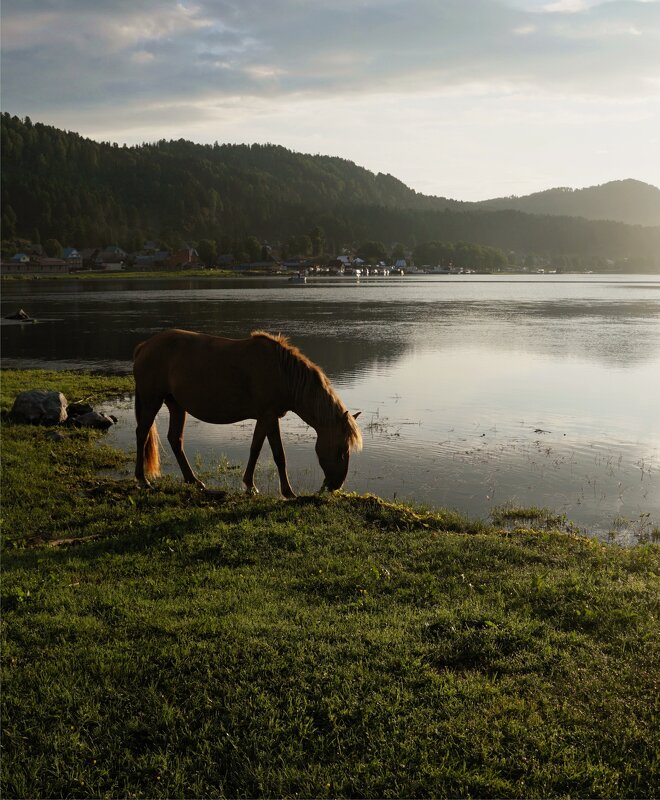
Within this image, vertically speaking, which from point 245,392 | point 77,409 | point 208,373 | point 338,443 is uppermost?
point 208,373

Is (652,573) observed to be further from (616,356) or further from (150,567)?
(616,356)

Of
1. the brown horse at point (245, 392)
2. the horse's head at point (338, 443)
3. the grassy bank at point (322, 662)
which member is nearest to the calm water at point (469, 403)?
the brown horse at point (245, 392)

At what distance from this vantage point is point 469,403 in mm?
19438

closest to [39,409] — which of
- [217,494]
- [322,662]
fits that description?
[217,494]

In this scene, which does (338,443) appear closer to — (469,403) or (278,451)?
(278,451)

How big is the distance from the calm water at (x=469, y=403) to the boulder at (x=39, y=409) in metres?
1.51

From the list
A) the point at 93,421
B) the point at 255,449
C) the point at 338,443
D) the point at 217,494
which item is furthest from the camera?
the point at 93,421

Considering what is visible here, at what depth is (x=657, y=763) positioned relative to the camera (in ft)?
12.7

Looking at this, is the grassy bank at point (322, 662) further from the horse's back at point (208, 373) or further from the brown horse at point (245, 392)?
the horse's back at point (208, 373)

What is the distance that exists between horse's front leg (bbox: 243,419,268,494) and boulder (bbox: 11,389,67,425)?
699 cm

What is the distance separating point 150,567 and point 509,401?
14878 mm

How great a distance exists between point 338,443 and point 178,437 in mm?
3299

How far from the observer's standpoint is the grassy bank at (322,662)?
12.7 ft

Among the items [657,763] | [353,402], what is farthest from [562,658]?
[353,402]
